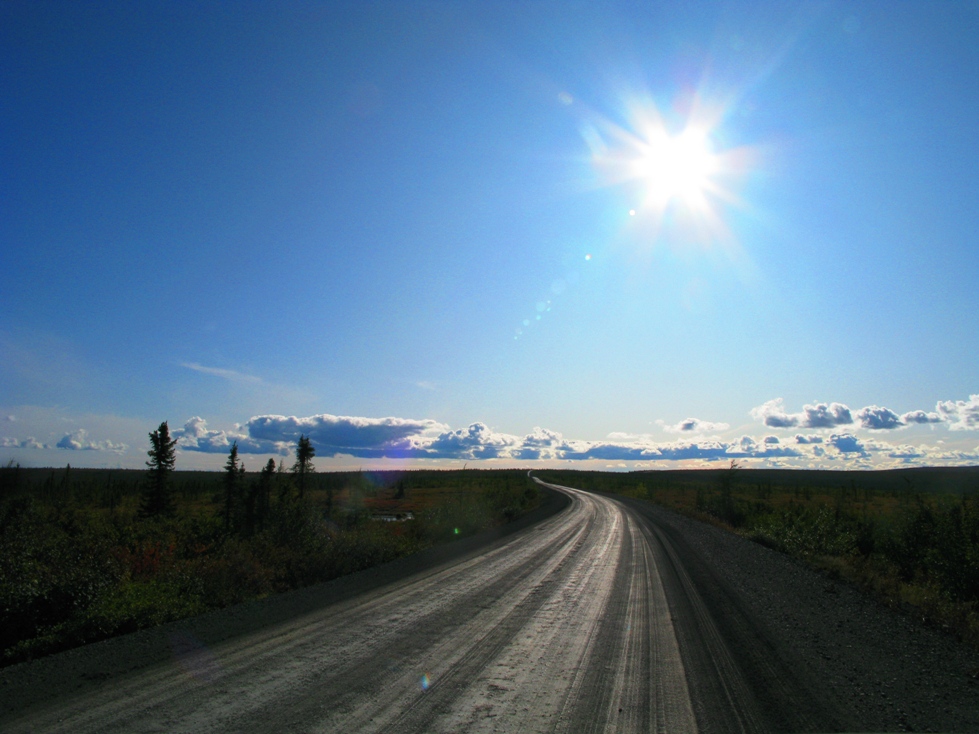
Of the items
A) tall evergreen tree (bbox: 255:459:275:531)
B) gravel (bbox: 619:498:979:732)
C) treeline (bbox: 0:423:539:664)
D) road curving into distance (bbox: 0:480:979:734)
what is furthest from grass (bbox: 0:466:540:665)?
tall evergreen tree (bbox: 255:459:275:531)

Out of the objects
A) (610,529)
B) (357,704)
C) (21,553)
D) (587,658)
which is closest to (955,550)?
(610,529)

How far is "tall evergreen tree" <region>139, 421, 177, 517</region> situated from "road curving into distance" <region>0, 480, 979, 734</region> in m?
44.6

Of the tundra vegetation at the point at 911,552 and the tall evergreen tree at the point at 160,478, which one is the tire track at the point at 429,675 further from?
the tall evergreen tree at the point at 160,478

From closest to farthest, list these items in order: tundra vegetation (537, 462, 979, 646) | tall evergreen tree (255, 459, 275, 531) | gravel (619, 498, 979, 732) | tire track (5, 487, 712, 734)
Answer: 1. tire track (5, 487, 712, 734)
2. gravel (619, 498, 979, 732)
3. tundra vegetation (537, 462, 979, 646)
4. tall evergreen tree (255, 459, 275, 531)

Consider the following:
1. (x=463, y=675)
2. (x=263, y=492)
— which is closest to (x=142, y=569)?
(x=463, y=675)

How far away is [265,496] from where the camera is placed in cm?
4162

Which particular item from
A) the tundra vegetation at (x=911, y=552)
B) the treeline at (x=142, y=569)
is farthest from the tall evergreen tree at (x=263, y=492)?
the tundra vegetation at (x=911, y=552)

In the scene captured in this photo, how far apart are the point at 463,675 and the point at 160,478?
5017cm

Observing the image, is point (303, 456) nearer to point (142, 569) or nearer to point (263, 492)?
point (263, 492)

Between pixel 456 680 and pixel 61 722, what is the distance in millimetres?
3519

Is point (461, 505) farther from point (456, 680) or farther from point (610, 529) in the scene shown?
point (456, 680)

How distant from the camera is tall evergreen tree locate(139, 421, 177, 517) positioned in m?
45.8

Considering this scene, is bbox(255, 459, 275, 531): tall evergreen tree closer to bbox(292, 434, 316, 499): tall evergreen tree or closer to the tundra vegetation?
bbox(292, 434, 316, 499): tall evergreen tree

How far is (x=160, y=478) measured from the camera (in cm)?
4681
